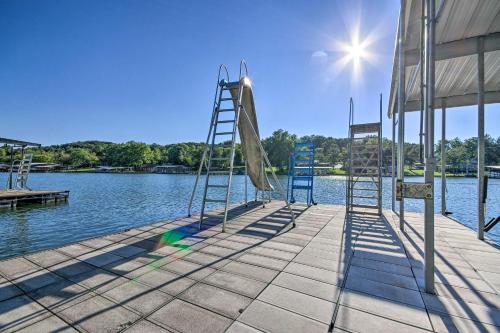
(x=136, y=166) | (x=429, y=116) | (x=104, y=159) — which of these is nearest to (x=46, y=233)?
(x=429, y=116)

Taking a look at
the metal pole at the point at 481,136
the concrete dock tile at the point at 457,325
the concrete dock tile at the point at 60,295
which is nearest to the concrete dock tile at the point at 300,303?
the concrete dock tile at the point at 457,325

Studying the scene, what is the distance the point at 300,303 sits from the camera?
2178mm

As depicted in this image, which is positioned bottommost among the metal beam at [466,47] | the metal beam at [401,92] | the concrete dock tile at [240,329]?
the concrete dock tile at [240,329]

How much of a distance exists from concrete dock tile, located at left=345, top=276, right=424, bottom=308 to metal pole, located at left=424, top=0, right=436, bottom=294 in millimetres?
237

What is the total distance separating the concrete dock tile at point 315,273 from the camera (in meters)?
2.68

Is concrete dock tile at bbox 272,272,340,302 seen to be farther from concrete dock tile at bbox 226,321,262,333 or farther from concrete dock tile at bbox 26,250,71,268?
concrete dock tile at bbox 26,250,71,268

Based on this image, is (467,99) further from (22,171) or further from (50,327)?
(22,171)

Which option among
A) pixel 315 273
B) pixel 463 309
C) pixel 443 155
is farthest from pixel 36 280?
pixel 443 155

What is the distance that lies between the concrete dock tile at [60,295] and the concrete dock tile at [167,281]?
1.71ft

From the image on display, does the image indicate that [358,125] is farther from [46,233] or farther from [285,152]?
[285,152]

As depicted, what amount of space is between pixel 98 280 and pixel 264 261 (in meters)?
2.03

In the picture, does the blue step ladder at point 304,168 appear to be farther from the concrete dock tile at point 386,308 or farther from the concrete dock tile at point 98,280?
the concrete dock tile at point 98,280

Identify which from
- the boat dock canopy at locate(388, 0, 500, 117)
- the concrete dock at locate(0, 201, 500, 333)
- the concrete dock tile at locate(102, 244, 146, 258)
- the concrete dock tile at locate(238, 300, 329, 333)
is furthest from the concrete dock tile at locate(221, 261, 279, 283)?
the boat dock canopy at locate(388, 0, 500, 117)

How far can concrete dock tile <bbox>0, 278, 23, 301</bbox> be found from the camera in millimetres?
2198
